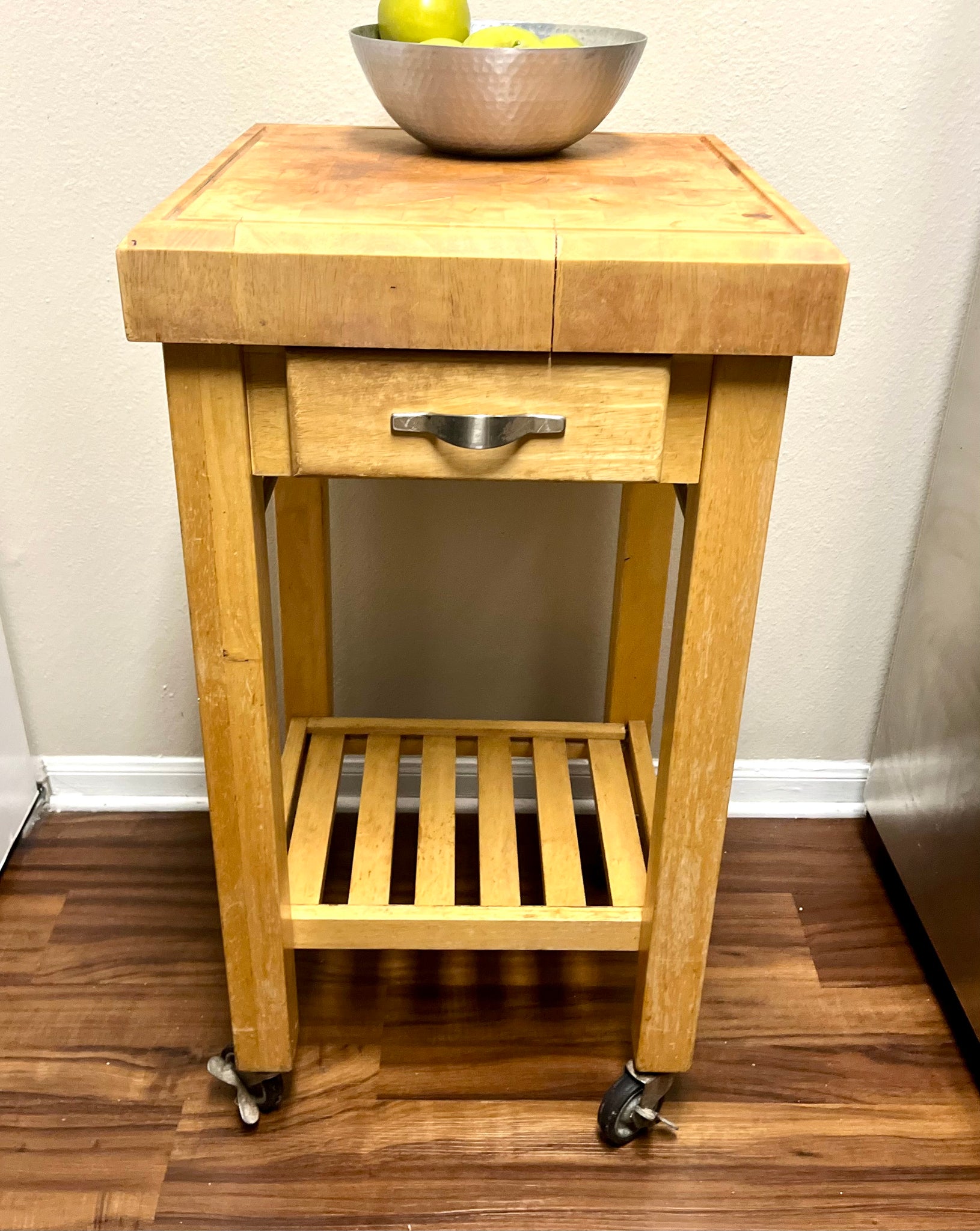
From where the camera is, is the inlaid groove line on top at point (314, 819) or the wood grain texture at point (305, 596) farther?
the wood grain texture at point (305, 596)

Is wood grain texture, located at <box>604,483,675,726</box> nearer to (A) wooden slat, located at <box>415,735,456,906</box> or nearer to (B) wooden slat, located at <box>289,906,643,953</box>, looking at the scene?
(A) wooden slat, located at <box>415,735,456,906</box>

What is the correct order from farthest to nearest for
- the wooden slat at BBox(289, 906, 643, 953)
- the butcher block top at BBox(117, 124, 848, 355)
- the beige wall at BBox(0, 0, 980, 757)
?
the beige wall at BBox(0, 0, 980, 757), the wooden slat at BBox(289, 906, 643, 953), the butcher block top at BBox(117, 124, 848, 355)

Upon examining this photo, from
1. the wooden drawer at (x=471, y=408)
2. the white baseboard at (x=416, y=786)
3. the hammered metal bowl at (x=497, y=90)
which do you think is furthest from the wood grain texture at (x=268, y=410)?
the white baseboard at (x=416, y=786)

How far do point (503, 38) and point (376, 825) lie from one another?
30.1 inches

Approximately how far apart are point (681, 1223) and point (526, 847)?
53 centimetres

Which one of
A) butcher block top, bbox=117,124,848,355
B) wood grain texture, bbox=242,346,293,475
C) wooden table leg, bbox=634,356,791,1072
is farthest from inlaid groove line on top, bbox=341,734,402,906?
butcher block top, bbox=117,124,848,355

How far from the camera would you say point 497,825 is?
118cm

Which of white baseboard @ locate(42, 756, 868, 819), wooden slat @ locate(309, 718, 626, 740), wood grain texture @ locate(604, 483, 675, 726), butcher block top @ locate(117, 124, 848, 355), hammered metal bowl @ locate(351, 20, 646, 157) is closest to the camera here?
butcher block top @ locate(117, 124, 848, 355)

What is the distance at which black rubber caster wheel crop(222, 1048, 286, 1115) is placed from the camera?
1.06m

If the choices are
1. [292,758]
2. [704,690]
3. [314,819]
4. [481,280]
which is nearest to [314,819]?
[314,819]

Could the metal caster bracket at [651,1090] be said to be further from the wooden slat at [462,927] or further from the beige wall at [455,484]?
the beige wall at [455,484]

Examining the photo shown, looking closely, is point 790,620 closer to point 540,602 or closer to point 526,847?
point 540,602

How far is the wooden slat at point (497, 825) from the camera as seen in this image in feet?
3.52

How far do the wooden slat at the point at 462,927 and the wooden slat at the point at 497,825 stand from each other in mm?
39
